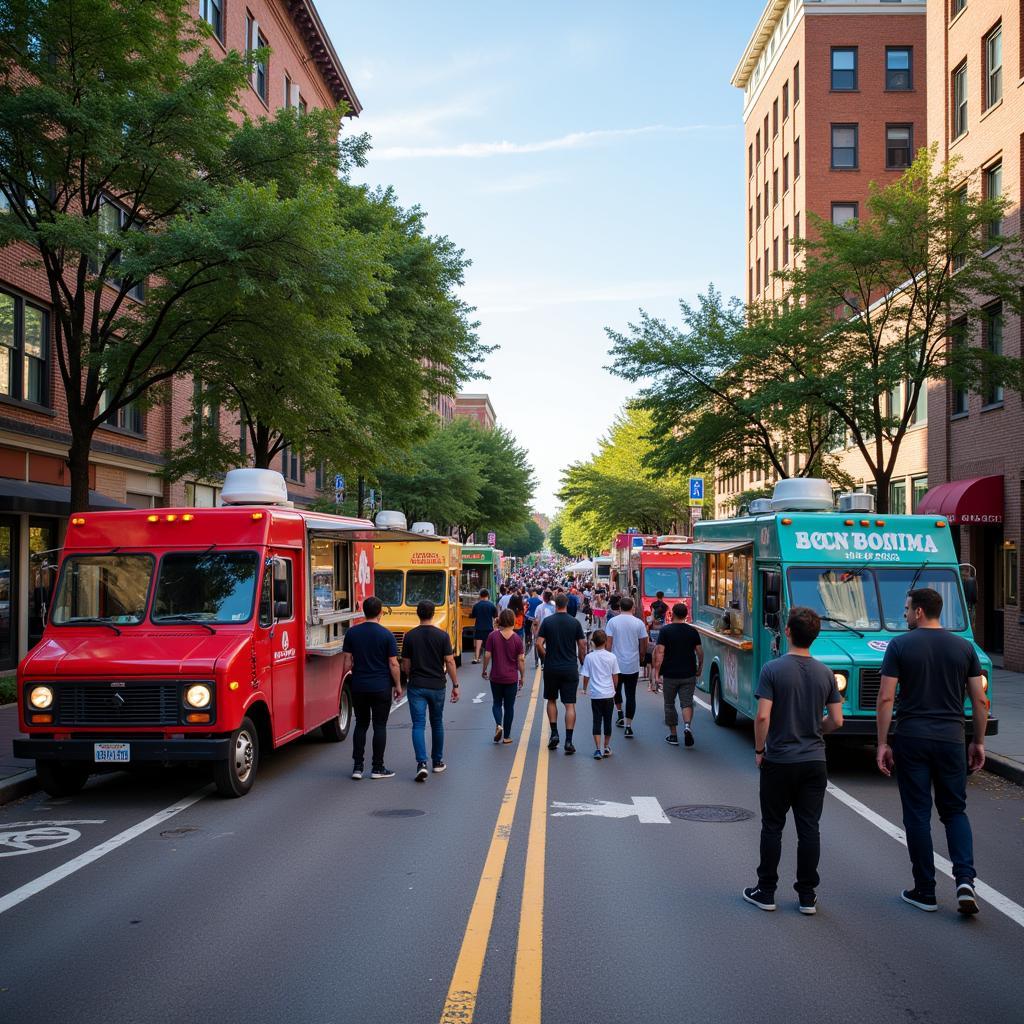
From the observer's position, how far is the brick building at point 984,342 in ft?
75.9

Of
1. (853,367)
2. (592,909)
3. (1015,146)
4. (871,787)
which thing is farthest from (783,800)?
(1015,146)

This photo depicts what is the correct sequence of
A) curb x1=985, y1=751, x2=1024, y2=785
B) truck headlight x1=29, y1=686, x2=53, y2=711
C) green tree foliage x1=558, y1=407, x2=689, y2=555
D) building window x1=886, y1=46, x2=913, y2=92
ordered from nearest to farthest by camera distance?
truck headlight x1=29, y1=686, x2=53, y2=711, curb x1=985, y1=751, x2=1024, y2=785, building window x1=886, y1=46, x2=913, y2=92, green tree foliage x1=558, y1=407, x2=689, y2=555

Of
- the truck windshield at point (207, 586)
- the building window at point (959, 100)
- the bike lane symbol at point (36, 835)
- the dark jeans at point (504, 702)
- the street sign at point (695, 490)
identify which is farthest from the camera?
the street sign at point (695, 490)

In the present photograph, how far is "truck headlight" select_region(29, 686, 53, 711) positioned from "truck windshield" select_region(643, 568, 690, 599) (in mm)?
22191

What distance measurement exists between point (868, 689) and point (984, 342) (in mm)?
16405

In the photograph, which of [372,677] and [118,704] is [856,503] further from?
[118,704]

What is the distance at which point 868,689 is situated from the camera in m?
10.7

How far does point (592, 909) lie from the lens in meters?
6.32

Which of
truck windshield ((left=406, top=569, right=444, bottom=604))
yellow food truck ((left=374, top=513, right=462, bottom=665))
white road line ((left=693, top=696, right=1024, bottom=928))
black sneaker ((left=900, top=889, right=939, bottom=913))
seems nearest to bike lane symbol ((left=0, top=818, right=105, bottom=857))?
black sneaker ((left=900, top=889, right=939, bottom=913))

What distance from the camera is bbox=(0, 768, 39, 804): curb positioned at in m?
9.77

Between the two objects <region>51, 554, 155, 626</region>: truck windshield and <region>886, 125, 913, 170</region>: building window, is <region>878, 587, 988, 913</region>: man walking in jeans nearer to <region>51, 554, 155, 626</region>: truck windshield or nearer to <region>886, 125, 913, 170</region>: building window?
<region>51, 554, 155, 626</region>: truck windshield

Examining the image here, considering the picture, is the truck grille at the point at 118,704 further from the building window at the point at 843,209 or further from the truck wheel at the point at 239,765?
the building window at the point at 843,209

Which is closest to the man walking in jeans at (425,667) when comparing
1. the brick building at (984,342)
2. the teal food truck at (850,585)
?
the teal food truck at (850,585)

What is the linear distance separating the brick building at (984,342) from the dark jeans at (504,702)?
13.1 metres
